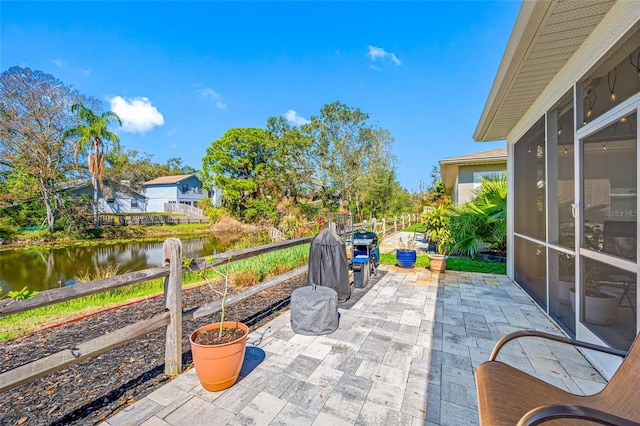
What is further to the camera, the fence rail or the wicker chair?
the fence rail

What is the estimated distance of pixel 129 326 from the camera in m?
1.81

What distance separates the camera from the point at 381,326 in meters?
3.07

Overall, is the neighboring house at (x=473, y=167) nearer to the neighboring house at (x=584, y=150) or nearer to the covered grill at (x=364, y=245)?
the covered grill at (x=364, y=245)

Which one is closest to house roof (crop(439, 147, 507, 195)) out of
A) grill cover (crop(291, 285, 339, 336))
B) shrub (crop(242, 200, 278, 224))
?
grill cover (crop(291, 285, 339, 336))

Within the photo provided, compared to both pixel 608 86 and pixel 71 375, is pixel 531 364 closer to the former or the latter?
pixel 608 86

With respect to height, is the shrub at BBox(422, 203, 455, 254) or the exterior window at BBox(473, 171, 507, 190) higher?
the exterior window at BBox(473, 171, 507, 190)

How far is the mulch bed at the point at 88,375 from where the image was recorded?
1759 millimetres

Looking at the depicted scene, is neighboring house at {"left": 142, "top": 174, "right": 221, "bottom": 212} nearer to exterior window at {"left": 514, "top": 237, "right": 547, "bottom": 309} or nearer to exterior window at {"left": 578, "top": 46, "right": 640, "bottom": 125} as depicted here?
exterior window at {"left": 514, "top": 237, "right": 547, "bottom": 309}

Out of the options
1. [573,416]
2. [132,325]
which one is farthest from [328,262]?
[573,416]

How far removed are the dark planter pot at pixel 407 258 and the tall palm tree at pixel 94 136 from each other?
20.4 metres

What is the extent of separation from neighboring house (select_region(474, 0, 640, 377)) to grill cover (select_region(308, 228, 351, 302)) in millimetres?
2473

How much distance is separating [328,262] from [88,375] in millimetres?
2603

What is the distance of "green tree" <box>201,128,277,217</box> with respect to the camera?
2116 centimetres

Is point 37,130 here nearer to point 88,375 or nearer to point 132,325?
point 88,375
